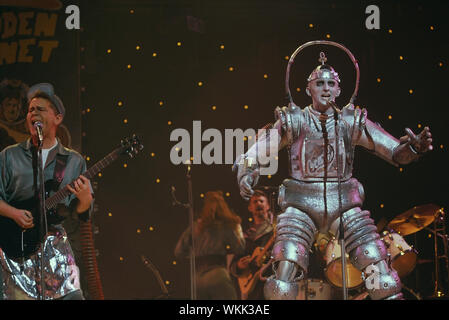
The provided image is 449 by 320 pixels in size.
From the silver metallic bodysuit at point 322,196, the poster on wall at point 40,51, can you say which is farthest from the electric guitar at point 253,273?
the poster on wall at point 40,51

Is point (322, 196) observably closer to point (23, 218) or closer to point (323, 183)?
point (323, 183)

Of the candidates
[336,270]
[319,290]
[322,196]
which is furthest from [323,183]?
[319,290]

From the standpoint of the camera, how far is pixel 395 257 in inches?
239

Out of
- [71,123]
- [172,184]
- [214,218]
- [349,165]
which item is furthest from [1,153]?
[349,165]

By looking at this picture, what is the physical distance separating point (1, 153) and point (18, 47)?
3.83 ft

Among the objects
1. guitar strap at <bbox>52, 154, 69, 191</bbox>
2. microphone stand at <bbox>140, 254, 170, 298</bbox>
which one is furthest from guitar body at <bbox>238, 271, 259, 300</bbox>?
guitar strap at <bbox>52, 154, 69, 191</bbox>

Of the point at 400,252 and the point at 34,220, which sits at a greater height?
the point at 34,220

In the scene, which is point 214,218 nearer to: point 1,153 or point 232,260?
point 232,260

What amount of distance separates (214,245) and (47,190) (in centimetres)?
183

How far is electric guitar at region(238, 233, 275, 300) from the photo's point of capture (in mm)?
6586

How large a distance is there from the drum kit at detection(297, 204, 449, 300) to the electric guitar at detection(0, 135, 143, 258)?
2.05 m

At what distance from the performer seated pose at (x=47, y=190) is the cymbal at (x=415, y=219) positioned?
298 centimetres

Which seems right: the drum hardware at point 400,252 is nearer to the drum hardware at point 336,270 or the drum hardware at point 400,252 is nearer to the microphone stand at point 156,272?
the drum hardware at point 336,270

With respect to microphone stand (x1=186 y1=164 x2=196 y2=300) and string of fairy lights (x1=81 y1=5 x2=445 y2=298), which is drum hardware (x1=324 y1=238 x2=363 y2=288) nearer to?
string of fairy lights (x1=81 y1=5 x2=445 y2=298)
